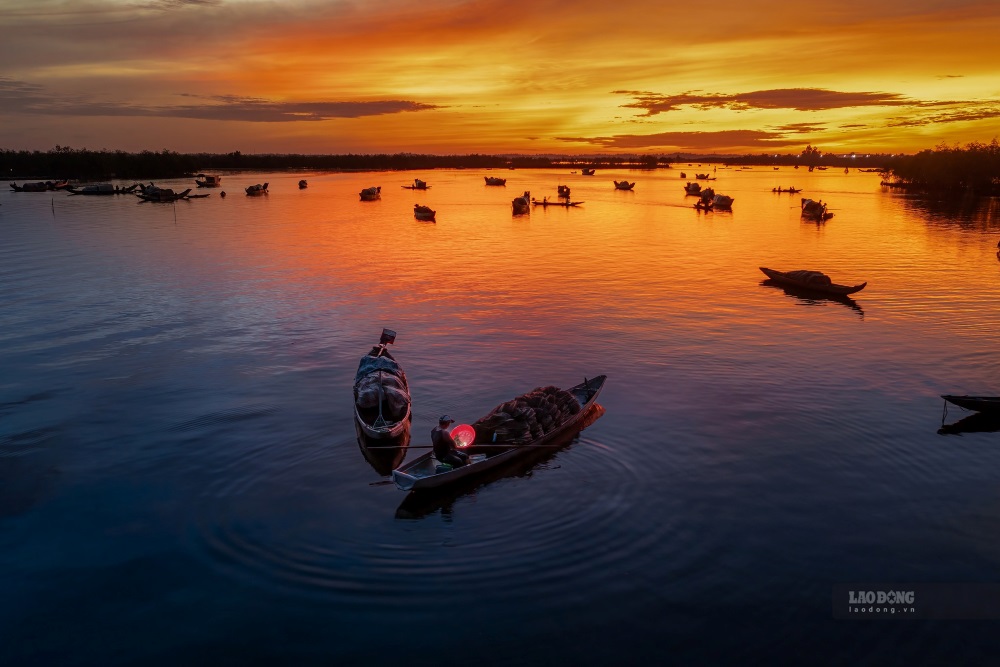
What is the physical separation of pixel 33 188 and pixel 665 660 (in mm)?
154038

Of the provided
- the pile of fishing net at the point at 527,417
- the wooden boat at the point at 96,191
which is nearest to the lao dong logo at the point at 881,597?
the pile of fishing net at the point at 527,417

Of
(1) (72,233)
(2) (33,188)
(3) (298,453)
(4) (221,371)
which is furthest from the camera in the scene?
(2) (33,188)

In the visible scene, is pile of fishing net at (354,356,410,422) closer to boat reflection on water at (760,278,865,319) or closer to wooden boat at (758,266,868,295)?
boat reflection on water at (760,278,865,319)

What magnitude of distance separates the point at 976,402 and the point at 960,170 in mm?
143314

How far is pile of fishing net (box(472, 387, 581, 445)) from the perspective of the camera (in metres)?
19.4

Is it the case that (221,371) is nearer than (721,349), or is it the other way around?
(221,371)

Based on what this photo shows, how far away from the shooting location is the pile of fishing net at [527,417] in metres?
19.4

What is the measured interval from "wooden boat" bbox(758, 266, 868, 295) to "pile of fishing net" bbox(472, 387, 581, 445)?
1190 inches

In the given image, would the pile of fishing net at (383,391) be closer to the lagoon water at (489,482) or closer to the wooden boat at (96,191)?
the lagoon water at (489,482)

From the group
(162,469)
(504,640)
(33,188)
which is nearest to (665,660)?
(504,640)

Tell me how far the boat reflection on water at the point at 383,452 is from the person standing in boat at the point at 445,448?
85.9 inches

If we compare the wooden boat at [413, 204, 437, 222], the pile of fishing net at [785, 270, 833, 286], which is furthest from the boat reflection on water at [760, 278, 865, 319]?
the wooden boat at [413, 204, 437, 222]

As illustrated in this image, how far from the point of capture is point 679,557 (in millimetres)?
15062

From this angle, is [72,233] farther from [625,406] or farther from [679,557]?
[679,557]
